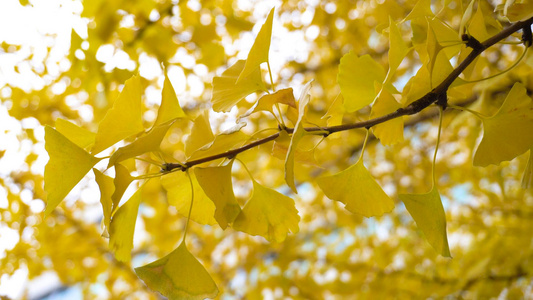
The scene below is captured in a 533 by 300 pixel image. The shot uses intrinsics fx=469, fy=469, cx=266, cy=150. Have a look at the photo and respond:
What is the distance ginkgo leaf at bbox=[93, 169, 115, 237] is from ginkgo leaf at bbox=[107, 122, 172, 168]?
1.1 inches

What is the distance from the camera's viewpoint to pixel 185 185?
13.4 inches

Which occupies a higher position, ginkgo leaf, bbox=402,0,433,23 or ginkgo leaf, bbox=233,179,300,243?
ginkgo leaf, bbox=402,0,433,23

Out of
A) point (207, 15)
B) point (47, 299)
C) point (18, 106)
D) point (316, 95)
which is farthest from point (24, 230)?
point (47, 299)

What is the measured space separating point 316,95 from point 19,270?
81 centimetres

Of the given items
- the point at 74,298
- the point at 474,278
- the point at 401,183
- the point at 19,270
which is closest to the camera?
the point at 474,278

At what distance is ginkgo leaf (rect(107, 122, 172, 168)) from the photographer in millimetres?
262

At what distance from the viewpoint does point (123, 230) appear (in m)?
0.32

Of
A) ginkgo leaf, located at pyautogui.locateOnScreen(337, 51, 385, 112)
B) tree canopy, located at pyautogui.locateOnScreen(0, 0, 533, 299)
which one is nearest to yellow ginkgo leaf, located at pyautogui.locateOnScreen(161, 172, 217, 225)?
tree canopy, located at pyautogui.locateOnScreen(0, 0, 533, 299)

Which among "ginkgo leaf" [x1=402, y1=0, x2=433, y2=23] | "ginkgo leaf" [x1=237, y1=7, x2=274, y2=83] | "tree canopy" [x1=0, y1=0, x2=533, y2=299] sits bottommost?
"tree canopy" [x1=0, y1=0, x2=533, y2=299]

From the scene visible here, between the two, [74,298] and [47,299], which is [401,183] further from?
[47,299]

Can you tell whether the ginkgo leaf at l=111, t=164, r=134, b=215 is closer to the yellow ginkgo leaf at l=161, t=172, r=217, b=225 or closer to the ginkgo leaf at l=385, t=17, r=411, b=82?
the yellow ginkgo leaf at l=161, t=172, r=217, b=225

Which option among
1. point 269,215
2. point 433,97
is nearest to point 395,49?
point 433,97

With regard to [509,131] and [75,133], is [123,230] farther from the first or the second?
[509,131]

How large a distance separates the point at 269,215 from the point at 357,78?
0.37ft
